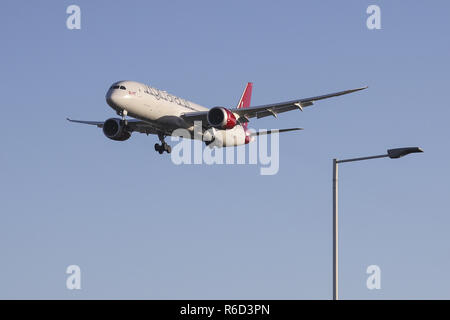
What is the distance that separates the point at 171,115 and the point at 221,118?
3.21 metres

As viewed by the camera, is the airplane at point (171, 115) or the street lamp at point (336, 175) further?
the airplane at point (171, 115)

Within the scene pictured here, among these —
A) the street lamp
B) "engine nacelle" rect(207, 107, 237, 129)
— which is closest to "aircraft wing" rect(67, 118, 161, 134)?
"engine nacelle" rect(207, 107, 237, 129)

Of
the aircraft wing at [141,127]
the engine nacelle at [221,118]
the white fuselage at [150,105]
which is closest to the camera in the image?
the white fuselage at [150,105]

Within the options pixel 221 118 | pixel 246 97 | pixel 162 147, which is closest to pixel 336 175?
pixel 221 118

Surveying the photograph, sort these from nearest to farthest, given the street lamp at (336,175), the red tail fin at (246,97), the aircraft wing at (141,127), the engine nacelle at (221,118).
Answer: the street lamp at (336,175) < the engine nacelle at (221,118) < the aircraft wing at (141,127) < the red tail fin at (246,97)

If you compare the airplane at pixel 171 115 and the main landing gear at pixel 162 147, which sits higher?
the airplane at pixel 171 115

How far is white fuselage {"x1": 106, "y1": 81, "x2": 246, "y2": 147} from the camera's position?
51.2 m

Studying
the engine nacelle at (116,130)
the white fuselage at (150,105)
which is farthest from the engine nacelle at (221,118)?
the engine nacelle at (116,130)

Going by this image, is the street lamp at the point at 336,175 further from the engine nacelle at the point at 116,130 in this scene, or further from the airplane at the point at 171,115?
the engine nacelle at the point at 116,130

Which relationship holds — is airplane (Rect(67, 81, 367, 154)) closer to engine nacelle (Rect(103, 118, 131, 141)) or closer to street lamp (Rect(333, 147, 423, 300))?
engine nacelle (Rect(103, 118, 131, 141))

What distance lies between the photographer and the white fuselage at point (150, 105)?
51.2 meters

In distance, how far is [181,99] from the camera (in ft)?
184

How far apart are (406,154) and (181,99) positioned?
27524 millimetres
